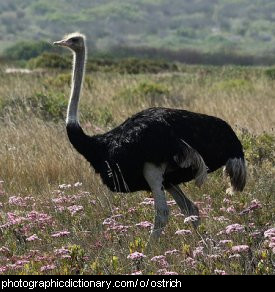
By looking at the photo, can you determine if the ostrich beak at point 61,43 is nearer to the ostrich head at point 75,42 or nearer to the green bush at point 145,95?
the ostrich head at point 75,42

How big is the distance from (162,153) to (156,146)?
60 mm

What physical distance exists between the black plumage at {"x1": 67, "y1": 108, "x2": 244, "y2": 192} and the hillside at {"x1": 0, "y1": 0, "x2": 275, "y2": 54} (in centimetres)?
11179

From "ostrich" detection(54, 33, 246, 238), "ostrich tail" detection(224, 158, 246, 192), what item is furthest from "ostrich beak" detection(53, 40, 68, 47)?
"ostrich tail" detection(224, 158, 246, 192)

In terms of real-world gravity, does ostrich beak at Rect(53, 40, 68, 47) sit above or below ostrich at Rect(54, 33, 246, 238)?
above

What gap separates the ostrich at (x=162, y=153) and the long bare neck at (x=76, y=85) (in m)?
0.13

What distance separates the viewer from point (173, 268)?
480 centimetres

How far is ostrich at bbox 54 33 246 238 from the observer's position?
234 inches

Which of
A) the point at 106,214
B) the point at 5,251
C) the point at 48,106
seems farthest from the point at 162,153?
the point at 48,106

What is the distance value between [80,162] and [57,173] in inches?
9.6

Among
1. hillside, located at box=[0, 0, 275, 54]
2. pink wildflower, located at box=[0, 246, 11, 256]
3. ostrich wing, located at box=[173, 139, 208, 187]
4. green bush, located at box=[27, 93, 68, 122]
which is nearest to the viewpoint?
pink wildflower, located at box=[0, 246, 11, 256]

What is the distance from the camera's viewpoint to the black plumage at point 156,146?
5.95 meters

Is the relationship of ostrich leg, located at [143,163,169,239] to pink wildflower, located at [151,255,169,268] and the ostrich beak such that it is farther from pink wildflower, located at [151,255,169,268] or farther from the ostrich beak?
the ostrich beak

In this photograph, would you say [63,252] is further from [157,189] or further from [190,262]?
[157,189]
